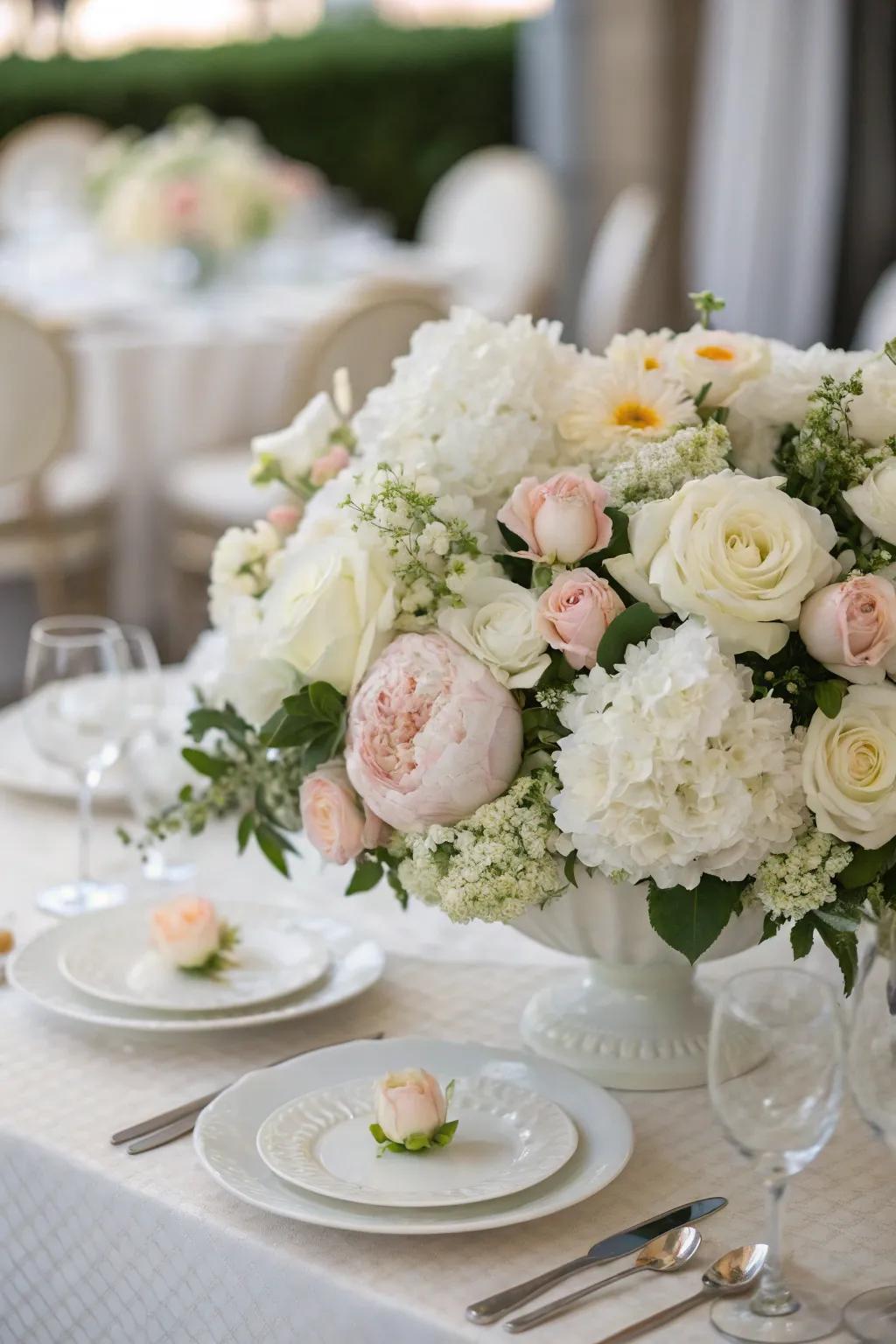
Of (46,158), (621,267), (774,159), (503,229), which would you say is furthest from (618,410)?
(774,159)

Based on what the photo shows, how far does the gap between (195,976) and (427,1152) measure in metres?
0.32

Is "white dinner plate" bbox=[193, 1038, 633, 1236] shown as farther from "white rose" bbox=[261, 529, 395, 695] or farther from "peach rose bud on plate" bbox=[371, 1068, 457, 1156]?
"white rose" bbox=[261, 529, 395, 695]

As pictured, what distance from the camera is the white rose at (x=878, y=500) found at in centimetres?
105

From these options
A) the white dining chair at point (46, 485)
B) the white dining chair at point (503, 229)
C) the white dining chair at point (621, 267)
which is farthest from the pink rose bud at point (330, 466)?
the white dining chair at point (503, 229)

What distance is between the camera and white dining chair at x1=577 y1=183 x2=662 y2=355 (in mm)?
4477

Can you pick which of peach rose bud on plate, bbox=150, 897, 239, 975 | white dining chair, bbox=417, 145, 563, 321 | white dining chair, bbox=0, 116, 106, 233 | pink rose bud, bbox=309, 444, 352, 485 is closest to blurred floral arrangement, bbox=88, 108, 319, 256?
white dining chair, bbox=417, 145, 563, 321

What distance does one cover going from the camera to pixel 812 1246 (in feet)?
3.27

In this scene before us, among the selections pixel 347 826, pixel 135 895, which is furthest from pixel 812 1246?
pixel 135 895

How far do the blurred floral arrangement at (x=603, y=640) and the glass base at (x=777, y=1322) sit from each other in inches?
8.2

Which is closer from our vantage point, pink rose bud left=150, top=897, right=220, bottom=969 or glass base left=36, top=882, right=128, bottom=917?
pink rose bud left=150, top=897, right=220, bottom=969

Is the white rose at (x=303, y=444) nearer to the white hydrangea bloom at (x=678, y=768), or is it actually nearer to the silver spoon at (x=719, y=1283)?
the white hydrangea bloom at (x=678, y=768)

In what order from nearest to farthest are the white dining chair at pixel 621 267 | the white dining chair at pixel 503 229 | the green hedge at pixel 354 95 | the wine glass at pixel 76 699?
the wine glass at pixel 76 699, the white dining chair at pixel 621 267, the white dining chair at pixel 503 229, the green hedge at pixel 354 95

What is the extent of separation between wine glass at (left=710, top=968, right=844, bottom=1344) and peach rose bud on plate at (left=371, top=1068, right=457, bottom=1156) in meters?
0.23

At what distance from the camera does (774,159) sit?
21.6ft
